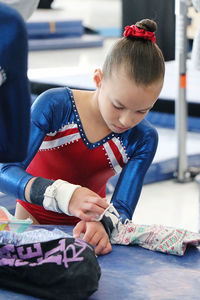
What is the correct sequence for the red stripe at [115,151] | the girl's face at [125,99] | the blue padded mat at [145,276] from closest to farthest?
the blue padded mat at [145,276], the girl's face at [125,99], the red stripe at [115,151]

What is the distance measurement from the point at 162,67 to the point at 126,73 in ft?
0.39

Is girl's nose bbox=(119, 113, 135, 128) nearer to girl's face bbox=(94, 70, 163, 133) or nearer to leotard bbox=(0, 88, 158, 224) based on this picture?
girl's face bbox=(94, 70, 163, 133)

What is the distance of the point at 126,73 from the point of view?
182cm

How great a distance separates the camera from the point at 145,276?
63.9 inches

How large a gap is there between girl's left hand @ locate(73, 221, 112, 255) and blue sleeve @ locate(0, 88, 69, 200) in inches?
10.2

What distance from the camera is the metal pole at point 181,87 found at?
3.55 meters

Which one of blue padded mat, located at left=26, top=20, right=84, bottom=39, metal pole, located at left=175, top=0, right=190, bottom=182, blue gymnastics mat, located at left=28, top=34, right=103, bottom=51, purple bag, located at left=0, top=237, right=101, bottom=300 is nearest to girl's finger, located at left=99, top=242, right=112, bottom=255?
purple bag, located at left=0, top=237, right=101, bottom=300

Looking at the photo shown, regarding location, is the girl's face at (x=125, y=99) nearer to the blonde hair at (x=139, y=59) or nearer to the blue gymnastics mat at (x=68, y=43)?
the blonde hair at (x=139, y=59)

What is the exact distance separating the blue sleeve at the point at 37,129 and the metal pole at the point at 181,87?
159 centimetres

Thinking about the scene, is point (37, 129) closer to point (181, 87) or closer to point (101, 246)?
point (101, 246)

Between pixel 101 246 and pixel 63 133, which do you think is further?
pixel 63 133

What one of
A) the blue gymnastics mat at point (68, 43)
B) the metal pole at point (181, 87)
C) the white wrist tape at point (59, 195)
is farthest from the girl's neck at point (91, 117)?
the blue gymnastics mat at point (68, 43)

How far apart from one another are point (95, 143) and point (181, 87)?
172 cm

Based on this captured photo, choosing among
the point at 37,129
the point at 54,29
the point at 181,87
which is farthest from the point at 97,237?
the point at 54,29
